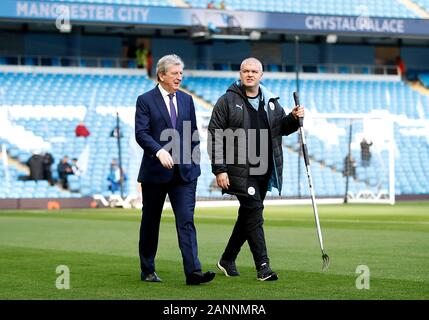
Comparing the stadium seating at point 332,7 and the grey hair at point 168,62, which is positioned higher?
the stadium seating at point 332,7

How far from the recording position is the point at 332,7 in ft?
167

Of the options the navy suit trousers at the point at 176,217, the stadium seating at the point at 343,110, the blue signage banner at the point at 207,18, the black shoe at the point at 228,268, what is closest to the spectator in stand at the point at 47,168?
the blue signage banner at the point at 207,18

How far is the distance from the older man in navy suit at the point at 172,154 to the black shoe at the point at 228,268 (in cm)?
97

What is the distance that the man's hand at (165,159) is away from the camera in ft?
35.2

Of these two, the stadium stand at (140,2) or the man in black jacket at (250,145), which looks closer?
the man in black jacket at (250,145)

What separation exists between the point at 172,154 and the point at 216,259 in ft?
11.8

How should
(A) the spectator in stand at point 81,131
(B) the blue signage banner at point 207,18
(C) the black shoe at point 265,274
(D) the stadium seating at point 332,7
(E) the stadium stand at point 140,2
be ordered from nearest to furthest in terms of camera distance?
1. (C) the black shoe at point 265,274
2. (A) the spectator in stand at point 81,131
3. (B) the blue signage banner at point 207,18
4. (E) the stadium stand at point 140,2
5. (D) the stadium seating at point 332,7

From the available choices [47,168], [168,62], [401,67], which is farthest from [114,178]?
[168,62]

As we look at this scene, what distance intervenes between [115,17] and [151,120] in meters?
33.8

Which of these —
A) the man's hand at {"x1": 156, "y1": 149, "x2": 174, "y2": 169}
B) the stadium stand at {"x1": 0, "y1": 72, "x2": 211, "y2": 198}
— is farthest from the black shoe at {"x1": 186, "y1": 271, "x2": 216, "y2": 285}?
the stadium stand at {"x1": 0, "y1": 72, "x2": 211, "y2": 198}

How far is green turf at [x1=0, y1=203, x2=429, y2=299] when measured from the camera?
10.3m

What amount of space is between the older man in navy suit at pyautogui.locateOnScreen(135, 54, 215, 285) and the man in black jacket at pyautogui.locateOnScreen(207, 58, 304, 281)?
31cm

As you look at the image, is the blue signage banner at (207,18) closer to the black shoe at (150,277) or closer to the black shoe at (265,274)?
the black shoe at (150,277)
